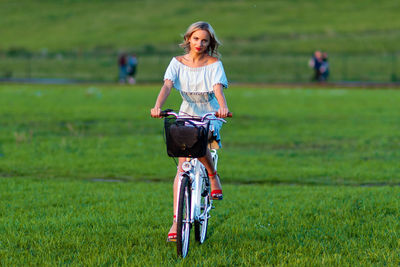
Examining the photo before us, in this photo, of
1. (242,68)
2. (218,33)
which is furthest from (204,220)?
(218,33)

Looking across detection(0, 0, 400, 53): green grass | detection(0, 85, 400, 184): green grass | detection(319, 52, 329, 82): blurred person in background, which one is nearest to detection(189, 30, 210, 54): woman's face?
detection(0, 85, 400, 184): green grass

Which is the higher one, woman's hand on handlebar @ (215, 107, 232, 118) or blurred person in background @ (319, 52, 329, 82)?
woman's hand on handlebar @ (215, 107, 232, 118)

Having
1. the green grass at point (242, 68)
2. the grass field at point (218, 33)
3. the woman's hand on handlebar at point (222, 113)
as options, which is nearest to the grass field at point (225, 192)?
the woman's hand on handlebar at point (222, 113)

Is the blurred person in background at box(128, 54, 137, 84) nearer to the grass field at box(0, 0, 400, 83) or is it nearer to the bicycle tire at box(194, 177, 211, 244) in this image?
the grass field at box(0, 0, 400, 83)

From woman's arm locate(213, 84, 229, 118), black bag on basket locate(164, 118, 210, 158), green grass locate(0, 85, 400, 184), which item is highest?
woman's arm locate(213, 84, 229, 118)

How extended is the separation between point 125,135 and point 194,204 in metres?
11.7

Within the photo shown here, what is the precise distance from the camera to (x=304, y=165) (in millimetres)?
13102

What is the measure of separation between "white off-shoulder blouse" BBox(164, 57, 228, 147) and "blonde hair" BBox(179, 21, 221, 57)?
0.55 feet

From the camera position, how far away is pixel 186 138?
226 inches

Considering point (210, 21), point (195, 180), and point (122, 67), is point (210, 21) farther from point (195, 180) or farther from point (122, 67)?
A: point (195, 180)

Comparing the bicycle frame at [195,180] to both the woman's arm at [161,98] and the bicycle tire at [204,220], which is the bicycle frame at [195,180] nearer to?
the bicycle tire at [204,220]

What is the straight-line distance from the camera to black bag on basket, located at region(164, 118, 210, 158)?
Answer: 572 centimetres

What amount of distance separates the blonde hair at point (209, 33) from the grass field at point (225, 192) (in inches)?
71.1

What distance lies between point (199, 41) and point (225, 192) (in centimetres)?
403
